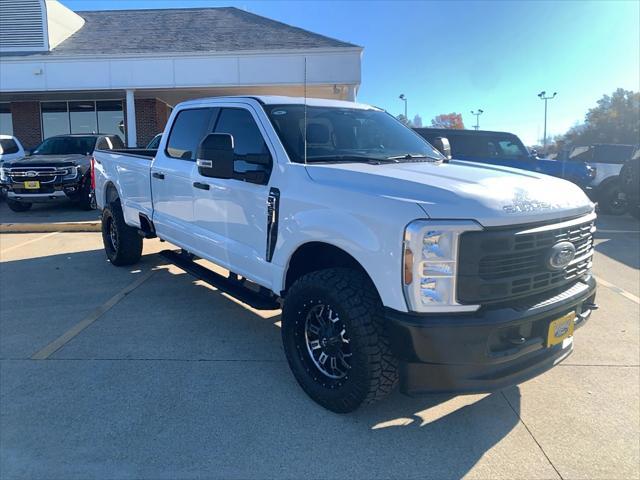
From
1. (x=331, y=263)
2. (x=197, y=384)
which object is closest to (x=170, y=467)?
(x=197, y=384)

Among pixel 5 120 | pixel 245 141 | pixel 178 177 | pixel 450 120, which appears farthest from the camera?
pixel 450 120

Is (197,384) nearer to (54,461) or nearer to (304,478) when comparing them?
(54,461)

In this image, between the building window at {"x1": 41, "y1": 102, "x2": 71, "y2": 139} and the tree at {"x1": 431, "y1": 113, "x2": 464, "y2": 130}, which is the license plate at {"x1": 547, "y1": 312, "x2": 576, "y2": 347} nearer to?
the building window at {"x1": 41, "y1": 102, "x2": 71, "y2": 139}

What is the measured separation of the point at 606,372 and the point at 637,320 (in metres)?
1.63

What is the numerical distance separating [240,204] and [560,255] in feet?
7.76

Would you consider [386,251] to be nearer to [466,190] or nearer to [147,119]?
[466,190]

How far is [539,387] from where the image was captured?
12.3 ft

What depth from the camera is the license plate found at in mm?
3004

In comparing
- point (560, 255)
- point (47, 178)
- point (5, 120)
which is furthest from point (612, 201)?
point (5, 120)

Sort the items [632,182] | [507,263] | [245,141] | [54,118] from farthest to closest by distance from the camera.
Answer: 1. [54,118]
2. [632,182]
3. [245,141]
4. [507,263]

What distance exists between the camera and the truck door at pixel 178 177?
5.00m

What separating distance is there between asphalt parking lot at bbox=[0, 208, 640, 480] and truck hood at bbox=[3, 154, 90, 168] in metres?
7.59

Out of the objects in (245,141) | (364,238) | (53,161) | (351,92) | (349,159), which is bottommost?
(364,238)

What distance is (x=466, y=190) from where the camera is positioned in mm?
2908
